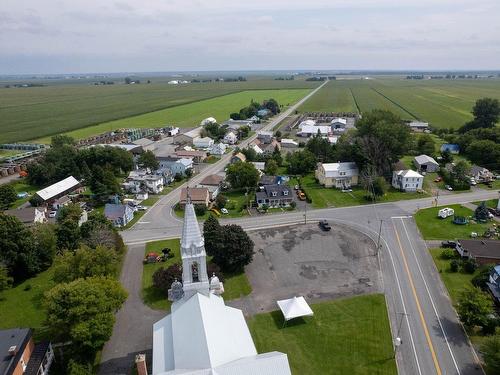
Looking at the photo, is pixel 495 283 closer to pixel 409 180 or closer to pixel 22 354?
pixel 409 180

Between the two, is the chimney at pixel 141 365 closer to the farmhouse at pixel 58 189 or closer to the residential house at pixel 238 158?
the farmhouse at pixel 58 189

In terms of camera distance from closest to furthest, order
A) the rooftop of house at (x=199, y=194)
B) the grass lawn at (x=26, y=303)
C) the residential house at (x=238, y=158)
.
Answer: the grass lawn at (x=26, y=303) → the rooftop of house at (x=199, y=194) → the residential house at (x=238, y=158)

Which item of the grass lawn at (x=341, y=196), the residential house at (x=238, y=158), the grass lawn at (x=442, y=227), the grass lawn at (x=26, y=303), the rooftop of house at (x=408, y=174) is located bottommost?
the grass lawn at (x=26, y=303)

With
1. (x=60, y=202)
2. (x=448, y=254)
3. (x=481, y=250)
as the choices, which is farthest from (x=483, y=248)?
(x=60, y=202)

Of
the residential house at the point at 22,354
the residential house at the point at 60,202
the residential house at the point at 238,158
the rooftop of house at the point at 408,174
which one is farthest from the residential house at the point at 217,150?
the residential house at the point at 22,354

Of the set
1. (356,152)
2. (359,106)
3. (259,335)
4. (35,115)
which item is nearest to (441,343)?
(259,335)

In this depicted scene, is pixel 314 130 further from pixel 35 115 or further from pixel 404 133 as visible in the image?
pixel 35 115
